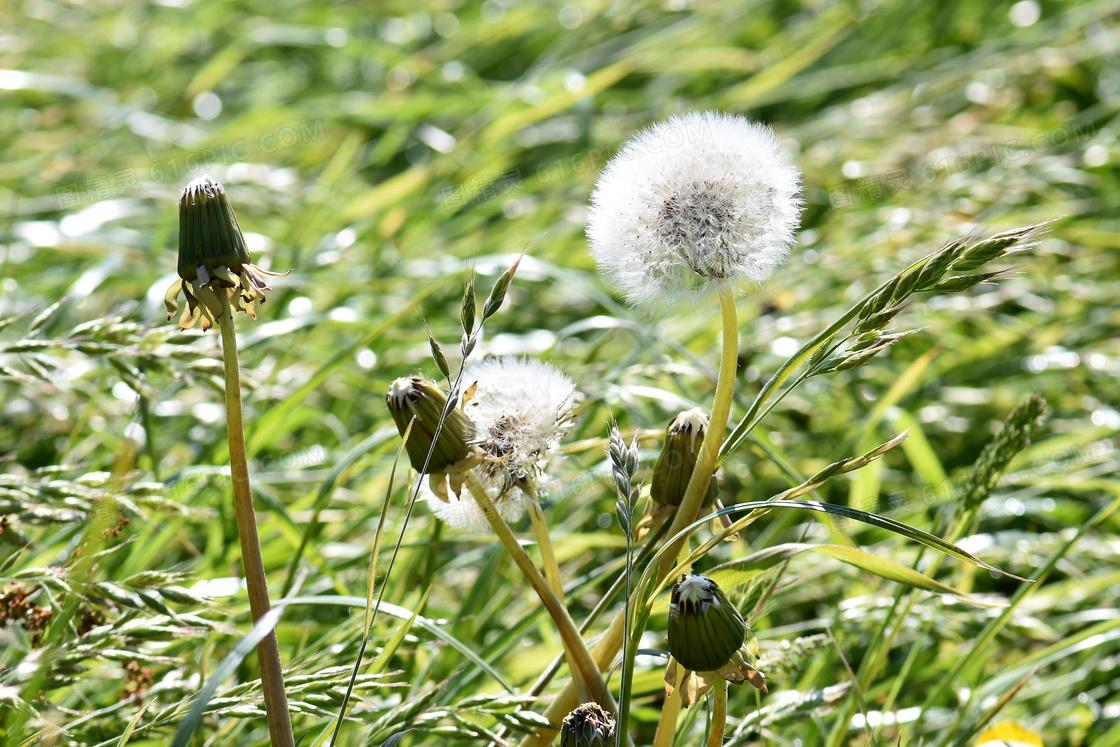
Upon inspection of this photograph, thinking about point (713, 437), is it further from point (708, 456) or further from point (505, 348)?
point (505, 348)

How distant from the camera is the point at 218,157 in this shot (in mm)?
3848

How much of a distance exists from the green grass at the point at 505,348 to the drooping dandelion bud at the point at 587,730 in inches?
5.2

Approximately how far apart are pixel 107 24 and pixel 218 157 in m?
2.04

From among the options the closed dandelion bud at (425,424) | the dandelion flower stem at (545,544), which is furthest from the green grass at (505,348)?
the closed dandelion bud at (425,424)

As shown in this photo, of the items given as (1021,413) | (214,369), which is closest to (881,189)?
(1021,413)

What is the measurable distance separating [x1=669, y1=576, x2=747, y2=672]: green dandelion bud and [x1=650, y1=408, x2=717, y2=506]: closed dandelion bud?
0.15m

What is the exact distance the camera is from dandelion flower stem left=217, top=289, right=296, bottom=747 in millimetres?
910

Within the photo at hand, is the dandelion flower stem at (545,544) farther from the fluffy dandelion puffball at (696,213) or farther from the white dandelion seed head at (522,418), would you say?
the fluffy dandelion puffball at (696,213)

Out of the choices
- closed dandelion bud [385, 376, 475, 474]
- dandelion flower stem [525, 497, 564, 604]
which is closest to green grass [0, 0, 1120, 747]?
dandelion flower stem [525, 497, 564, 604]

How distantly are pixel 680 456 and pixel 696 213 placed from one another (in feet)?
0.89

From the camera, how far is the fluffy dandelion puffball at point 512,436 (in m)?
1.03

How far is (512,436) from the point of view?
1.04 meters

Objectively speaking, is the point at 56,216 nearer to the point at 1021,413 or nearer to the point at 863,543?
the point at 863,543

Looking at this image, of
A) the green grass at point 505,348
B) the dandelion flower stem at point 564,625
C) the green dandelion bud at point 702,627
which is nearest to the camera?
the green dandelion bud at point 702,627
